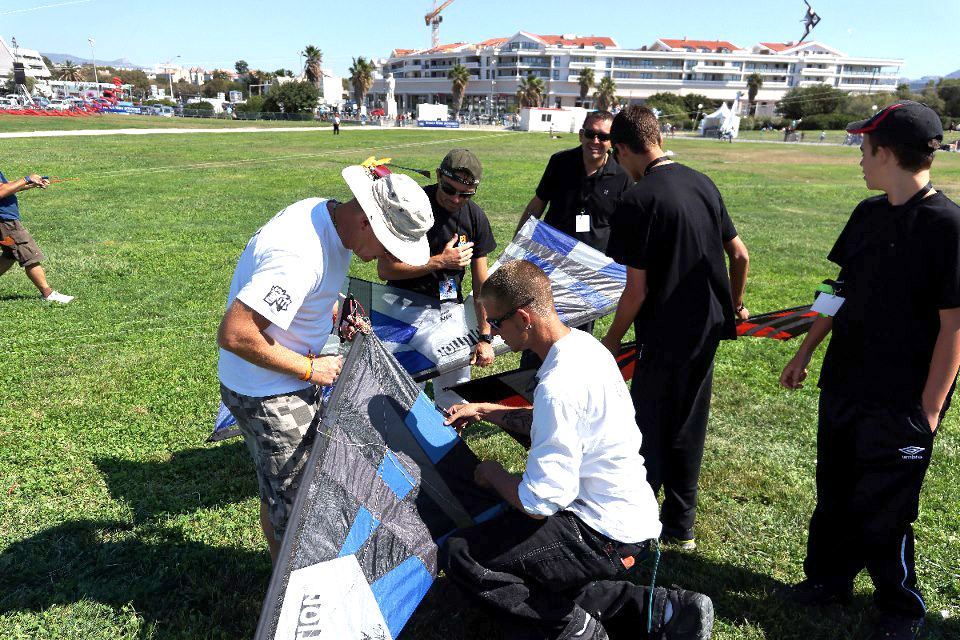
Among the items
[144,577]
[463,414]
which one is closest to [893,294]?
[463,414]

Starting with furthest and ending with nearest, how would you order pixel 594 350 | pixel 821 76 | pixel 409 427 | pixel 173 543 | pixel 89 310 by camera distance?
pixel 821 76 < pixel 89 310 < pixel 173 543 < pixel 409 427 < pixel 594 350

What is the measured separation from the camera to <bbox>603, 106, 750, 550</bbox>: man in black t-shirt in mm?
3418

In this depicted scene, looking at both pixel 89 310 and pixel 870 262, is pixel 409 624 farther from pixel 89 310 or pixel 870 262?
pixel 89 310

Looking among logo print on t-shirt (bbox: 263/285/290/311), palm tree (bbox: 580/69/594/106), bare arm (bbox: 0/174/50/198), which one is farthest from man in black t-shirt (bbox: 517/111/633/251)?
A: palm tree (bbox: 580/69/594/106)

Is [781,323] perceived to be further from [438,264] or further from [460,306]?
[438,264]

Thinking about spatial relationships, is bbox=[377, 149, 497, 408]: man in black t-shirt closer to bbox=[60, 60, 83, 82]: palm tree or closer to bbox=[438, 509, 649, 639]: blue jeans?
bbox=[438, 509, 649, 639]: blue jeans

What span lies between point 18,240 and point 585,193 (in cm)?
714

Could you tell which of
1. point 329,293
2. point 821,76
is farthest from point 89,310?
point 821,76

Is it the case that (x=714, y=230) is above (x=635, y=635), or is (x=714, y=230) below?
above

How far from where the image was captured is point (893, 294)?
287cm

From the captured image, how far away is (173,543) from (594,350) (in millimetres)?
2858

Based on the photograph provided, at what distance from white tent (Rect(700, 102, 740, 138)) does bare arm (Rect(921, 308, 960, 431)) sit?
6906 cm

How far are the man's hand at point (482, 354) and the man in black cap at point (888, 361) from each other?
2.06m

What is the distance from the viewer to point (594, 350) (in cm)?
260
